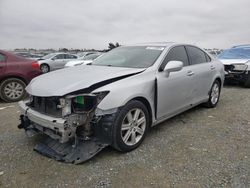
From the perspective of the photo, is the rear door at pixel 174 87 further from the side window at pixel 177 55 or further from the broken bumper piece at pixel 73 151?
the broken bumper piece at pixel 73 151

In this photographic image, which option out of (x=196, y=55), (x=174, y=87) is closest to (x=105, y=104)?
(x=174, y=87)

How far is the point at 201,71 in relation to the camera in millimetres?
4652

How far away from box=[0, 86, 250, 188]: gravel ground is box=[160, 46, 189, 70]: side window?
1170 millimetres

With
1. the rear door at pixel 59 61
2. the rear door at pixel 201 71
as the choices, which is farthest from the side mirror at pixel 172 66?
the rear door at pixel 59 61

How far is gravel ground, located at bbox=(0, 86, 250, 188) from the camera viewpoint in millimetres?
2506

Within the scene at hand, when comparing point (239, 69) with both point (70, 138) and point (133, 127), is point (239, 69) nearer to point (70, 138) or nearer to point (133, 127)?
point (133, 127)

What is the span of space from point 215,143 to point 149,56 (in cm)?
169

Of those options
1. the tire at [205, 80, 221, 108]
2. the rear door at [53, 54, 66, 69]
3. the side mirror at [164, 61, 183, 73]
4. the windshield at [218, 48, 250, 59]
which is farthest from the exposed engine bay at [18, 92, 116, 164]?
the rear door at [53, 54, 66, 69]

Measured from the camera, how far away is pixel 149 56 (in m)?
3.81

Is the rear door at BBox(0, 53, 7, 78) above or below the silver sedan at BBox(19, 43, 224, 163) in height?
above

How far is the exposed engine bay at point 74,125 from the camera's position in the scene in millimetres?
2758

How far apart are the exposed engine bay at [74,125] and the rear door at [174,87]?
1.06m

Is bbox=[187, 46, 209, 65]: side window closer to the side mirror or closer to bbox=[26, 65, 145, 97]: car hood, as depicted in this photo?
the side mirror

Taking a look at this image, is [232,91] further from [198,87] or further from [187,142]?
[187,142]
